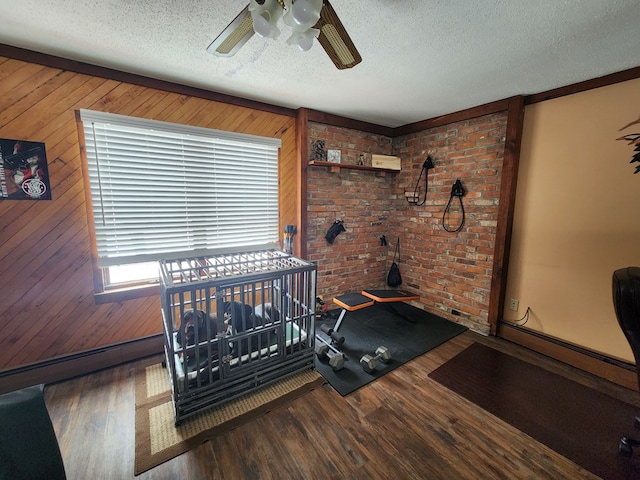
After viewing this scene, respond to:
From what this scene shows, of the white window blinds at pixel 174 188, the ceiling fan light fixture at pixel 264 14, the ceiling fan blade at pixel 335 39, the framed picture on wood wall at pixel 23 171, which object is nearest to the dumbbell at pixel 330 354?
the white window blinds at pixel 174 188

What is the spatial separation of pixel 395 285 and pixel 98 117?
3802 mm

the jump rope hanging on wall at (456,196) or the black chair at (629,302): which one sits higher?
the jump rope hanging on wall at (456,196)

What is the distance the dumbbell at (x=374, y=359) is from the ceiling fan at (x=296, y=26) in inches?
85.6

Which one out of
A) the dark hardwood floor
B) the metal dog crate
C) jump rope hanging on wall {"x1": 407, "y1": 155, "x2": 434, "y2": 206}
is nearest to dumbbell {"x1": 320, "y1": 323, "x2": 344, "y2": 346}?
the metal dog crate

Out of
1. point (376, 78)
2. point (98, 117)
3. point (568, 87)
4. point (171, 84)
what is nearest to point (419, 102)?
point (376, 78)

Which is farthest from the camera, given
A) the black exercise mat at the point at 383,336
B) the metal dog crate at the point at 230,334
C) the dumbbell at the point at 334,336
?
the dumbbell at the point at 334,336

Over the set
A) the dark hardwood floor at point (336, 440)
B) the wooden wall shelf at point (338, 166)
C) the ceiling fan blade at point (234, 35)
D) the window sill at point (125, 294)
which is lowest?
the dark hardwood floor at point (336, 440)

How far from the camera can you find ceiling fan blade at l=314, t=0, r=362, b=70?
3.63 ft

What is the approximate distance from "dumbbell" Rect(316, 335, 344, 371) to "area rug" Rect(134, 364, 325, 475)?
6.5 inches

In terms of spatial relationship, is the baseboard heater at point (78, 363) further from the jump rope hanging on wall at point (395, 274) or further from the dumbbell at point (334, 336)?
the jump rope hanging on wall at point (395, 274)

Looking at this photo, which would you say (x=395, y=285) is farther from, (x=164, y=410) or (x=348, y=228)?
(x=164, y=410)

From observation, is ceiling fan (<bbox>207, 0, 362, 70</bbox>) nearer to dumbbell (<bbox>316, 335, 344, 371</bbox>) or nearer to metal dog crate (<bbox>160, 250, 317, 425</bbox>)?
metal dog crate (<bbox>160, 250, 317, 425</bbox>)

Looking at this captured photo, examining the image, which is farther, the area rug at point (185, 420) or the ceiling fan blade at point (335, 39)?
the area rug at point (185, 420)

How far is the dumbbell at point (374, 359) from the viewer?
221 cm
